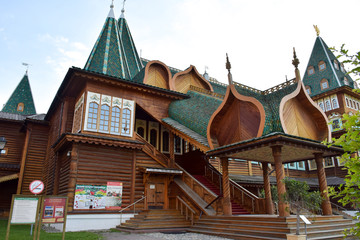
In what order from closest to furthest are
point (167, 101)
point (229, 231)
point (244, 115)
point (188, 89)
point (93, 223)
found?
1. point (229, 231)
2. point (244, 115)
3. point (93, 223)
4. point (167, 101)
5. point (188, 89)

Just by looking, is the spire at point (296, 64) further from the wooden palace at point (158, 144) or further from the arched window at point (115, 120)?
the arched window at point (115, 120)

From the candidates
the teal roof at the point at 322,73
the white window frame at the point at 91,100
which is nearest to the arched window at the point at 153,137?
the white window frame at the point at 91,100

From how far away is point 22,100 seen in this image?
29.5 m

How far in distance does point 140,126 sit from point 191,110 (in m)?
4.40

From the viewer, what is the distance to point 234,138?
42.1ft

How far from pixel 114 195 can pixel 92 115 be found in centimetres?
474

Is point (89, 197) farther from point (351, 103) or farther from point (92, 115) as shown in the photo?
point (351, 103)

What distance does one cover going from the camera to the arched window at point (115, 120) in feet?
53.5

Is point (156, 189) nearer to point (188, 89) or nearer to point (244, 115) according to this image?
point (244, 115)

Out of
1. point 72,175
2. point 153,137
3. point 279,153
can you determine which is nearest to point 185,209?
point 72,175

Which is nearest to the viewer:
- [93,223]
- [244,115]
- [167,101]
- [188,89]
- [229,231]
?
[229,231]

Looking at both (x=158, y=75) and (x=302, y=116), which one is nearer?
(x=302, y=116)

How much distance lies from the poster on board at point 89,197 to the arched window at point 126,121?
3609 millimetres

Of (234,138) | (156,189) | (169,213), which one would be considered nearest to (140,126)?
(156,189)
